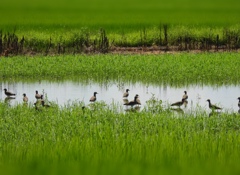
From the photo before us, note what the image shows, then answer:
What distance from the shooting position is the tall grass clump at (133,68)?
21203mm

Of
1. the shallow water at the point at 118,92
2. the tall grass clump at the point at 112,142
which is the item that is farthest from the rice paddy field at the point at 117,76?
the shallow water at the point at 118,92

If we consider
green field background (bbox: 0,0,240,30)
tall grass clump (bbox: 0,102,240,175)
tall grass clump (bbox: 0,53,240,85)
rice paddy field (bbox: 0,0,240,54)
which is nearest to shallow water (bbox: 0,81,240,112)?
tall grass clump (bbox: 0,53,240,85)

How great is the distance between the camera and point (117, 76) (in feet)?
72.2

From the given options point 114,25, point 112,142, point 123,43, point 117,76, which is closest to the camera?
point 112,142

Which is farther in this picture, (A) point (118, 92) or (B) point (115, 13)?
(B) point (115, 13)

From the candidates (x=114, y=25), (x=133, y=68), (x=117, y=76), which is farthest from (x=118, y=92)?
(x=114, y=25)

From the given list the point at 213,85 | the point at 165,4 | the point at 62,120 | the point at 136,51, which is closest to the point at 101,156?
the point at 62,120

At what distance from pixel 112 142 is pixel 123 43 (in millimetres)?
21070

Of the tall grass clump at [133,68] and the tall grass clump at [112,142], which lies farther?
the tall grass clump at [133,68]

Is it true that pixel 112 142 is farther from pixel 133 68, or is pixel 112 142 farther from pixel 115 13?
pixel 115 13

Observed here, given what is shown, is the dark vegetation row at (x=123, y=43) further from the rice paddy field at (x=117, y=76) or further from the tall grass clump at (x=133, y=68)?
the tall grass clump at (x=133, y=68)

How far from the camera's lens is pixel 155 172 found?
693 centimetres

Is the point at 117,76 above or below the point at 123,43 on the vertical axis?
below

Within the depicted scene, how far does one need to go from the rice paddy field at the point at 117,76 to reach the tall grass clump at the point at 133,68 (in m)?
0.04
